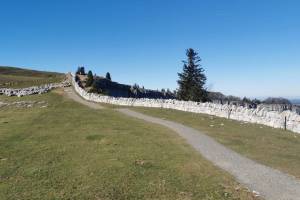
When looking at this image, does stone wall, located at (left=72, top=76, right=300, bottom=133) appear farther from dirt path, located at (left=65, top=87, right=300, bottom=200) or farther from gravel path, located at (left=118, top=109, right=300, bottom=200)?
gravel path, located at (left=118, top=109, right=300, bottom=200)

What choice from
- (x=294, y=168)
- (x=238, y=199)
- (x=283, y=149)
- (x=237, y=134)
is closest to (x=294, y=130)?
(x=237, y=134)

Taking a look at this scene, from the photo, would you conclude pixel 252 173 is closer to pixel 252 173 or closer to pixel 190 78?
pixel 252 173

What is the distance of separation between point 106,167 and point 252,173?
7047mm

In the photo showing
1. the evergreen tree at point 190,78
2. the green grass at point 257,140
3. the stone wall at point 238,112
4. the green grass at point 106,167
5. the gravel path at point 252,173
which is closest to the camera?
the gravel path at point 252,173

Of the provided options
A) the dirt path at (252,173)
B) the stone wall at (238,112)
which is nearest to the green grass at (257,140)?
the dirt path at (252,173)

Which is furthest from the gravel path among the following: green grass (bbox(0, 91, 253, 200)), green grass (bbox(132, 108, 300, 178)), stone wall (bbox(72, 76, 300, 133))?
stone wall (bbox(72, 76, 300, 133))

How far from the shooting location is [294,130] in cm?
3247

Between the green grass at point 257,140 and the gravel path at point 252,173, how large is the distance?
78cm

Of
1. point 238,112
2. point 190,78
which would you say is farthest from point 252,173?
point 190,78

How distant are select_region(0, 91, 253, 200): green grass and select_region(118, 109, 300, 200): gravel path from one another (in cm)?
68

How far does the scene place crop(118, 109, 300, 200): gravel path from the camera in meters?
14.2

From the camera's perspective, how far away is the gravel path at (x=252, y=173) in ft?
46.6

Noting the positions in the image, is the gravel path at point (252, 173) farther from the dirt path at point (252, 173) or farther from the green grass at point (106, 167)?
the green grass at point (106, 167)

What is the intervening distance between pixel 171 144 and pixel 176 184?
8.32 metres
